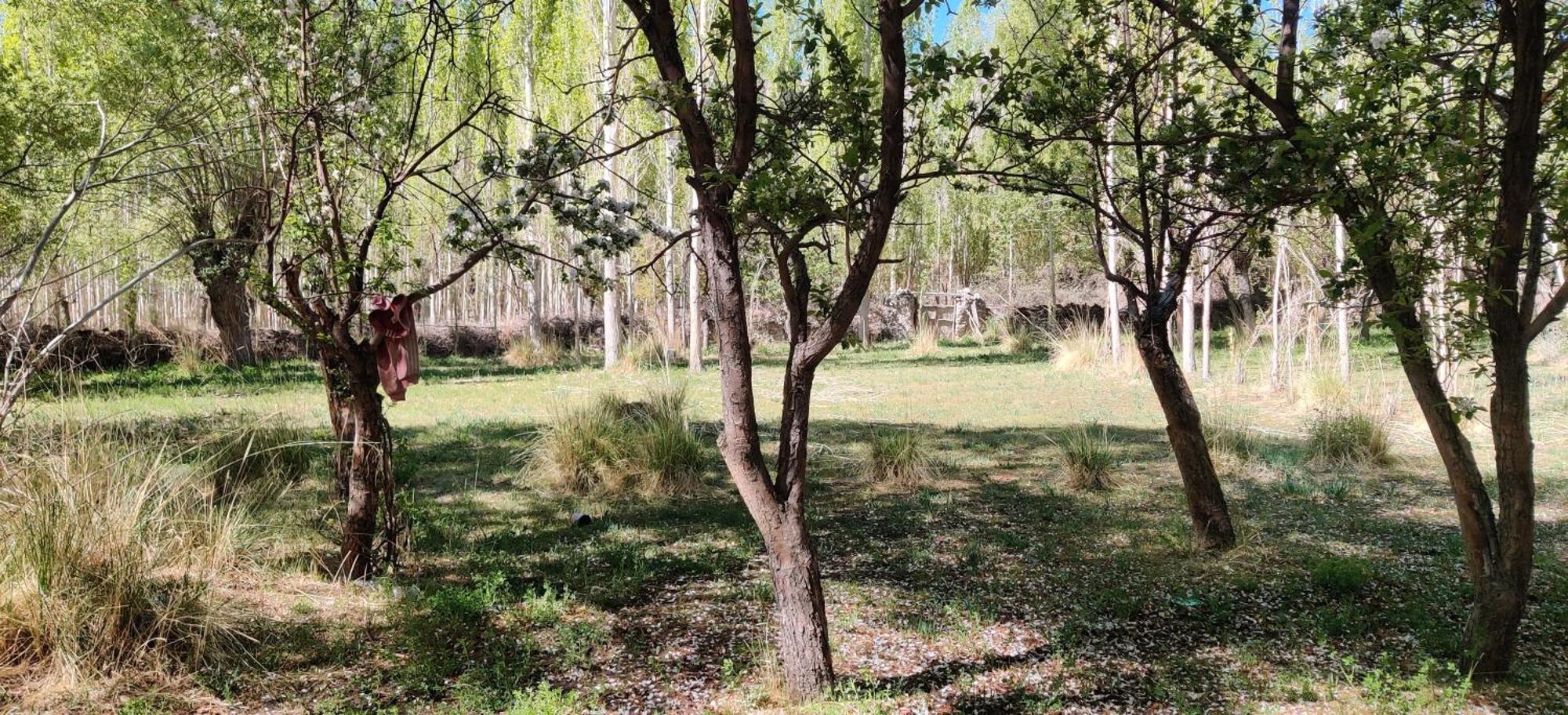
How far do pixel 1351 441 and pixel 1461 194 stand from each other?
5.47 meters

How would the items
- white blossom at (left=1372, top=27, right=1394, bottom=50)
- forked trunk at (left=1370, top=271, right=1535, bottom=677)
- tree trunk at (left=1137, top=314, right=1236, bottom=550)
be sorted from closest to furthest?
white blossom at (left=1372, top=27, right=1394, bottom=50)
forked trunk at (left=1370, top=271, right=1535, bottom=677)
tree trunk at (left=1137, top=314, right=1236, bottom=550)

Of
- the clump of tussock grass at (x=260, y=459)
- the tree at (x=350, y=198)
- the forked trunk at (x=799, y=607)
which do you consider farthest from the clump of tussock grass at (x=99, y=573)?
the forked trunk at (x=799, y=607)

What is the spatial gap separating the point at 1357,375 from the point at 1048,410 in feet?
12.3

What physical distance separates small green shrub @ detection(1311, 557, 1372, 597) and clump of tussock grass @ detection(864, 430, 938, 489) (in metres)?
2.96

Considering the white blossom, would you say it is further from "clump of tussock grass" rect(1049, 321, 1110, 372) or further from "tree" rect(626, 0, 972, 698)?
"clump of tussock grass" rect(1049, 321, 1110, 372)

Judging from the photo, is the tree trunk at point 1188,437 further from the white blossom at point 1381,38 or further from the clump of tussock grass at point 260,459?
the clump of tussock grass at point 260,459

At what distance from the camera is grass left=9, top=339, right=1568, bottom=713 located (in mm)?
3184

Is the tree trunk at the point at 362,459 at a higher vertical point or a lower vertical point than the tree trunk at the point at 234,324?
lower

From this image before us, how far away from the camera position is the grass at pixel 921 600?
3.18 m

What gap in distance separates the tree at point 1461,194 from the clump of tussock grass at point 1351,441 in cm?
457

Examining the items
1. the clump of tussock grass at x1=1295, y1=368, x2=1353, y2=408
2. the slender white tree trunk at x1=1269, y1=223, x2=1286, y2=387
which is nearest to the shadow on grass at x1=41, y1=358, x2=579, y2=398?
the slender white tree trunk at x1=1269, y1=223, x2=1286, y2=387

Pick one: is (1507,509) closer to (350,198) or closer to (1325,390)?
(350,198)

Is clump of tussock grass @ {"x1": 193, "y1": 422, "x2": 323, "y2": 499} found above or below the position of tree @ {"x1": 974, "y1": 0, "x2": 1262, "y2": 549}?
below

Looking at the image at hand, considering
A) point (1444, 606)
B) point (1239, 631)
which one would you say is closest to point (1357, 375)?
point (1444, 606)
